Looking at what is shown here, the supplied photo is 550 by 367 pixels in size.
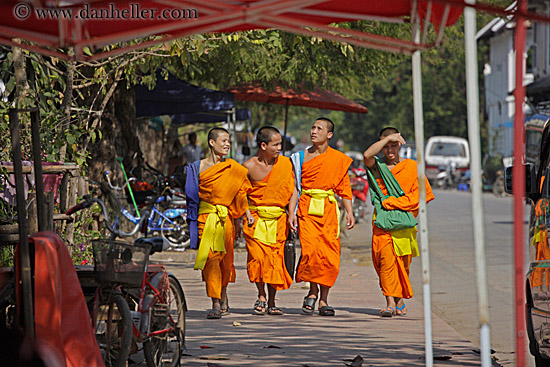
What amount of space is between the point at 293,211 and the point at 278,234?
279 mm

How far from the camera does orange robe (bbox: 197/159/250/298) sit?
29.3 ft

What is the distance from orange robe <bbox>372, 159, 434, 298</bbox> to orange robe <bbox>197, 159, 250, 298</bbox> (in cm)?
135

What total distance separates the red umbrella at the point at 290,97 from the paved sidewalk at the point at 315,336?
6.16 meters

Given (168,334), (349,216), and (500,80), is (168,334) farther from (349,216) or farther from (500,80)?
(500,80)

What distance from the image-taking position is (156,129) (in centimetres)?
2212

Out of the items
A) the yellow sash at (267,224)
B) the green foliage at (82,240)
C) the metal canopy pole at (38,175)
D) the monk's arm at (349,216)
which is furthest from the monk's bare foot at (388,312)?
the metal canopy pole at (38,175)

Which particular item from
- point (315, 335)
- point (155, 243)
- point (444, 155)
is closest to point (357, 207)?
point (315, 335)

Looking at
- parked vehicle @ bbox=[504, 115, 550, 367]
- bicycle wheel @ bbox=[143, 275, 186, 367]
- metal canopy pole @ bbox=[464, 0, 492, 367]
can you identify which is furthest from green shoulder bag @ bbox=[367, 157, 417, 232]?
metal canopy pole @ bbox=[464, 0, 492, 367]

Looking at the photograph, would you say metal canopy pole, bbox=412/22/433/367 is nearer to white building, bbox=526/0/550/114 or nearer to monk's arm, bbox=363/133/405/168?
monk's arm, bbox=363/133/405/168

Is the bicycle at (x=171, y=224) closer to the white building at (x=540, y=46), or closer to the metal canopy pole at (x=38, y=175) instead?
the metal canopy pole at (x=38, y=175)

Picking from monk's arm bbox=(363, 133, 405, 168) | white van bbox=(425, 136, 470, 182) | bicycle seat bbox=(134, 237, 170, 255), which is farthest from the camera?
white van bbox=(425, 136, 470, 182)

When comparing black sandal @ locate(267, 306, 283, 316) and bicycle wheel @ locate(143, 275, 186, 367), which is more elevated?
bicycle wheel @ locate(143, 275, 186, 367)

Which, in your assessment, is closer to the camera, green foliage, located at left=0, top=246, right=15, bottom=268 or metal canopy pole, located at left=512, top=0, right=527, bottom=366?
metal canopy pole, located at left=512, top=0, right=527, bottom=366

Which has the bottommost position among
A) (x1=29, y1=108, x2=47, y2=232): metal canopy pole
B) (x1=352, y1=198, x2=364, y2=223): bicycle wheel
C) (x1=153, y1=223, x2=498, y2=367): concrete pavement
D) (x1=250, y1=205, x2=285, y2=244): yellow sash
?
(x1=153, y1=223, x2=498, y2=367): concrete pavement
